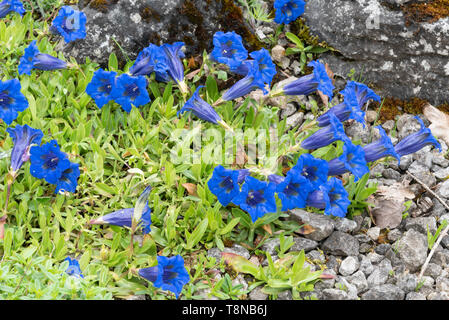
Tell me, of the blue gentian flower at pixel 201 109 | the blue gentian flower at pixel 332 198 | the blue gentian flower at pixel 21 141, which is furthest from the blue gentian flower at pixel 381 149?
the blue gentian flower at pixel 21 141

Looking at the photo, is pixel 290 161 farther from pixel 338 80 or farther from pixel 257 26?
pixel 257 26

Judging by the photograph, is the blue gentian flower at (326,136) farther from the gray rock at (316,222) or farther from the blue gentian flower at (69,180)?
the blue gentian flower at (69,180)

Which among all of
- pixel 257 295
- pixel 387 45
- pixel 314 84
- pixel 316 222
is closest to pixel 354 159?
pixel 316 222

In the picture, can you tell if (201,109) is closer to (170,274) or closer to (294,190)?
(294,190)

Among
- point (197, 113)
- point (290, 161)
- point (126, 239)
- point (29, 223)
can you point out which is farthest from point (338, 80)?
point (29, 223)

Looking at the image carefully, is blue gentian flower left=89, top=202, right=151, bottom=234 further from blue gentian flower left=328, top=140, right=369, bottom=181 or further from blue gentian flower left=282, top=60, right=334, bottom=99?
blue gentian flower left=282, top=60, right=334, bottom=99

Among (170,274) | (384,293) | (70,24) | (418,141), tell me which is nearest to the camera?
(170,274)

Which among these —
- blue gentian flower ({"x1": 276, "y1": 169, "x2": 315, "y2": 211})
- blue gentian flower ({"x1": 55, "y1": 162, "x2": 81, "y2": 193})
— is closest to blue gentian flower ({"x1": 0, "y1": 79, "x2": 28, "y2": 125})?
blue gentian flower ({"x1": 55, "y1": 162, "x2": 81, "y2": 193})
